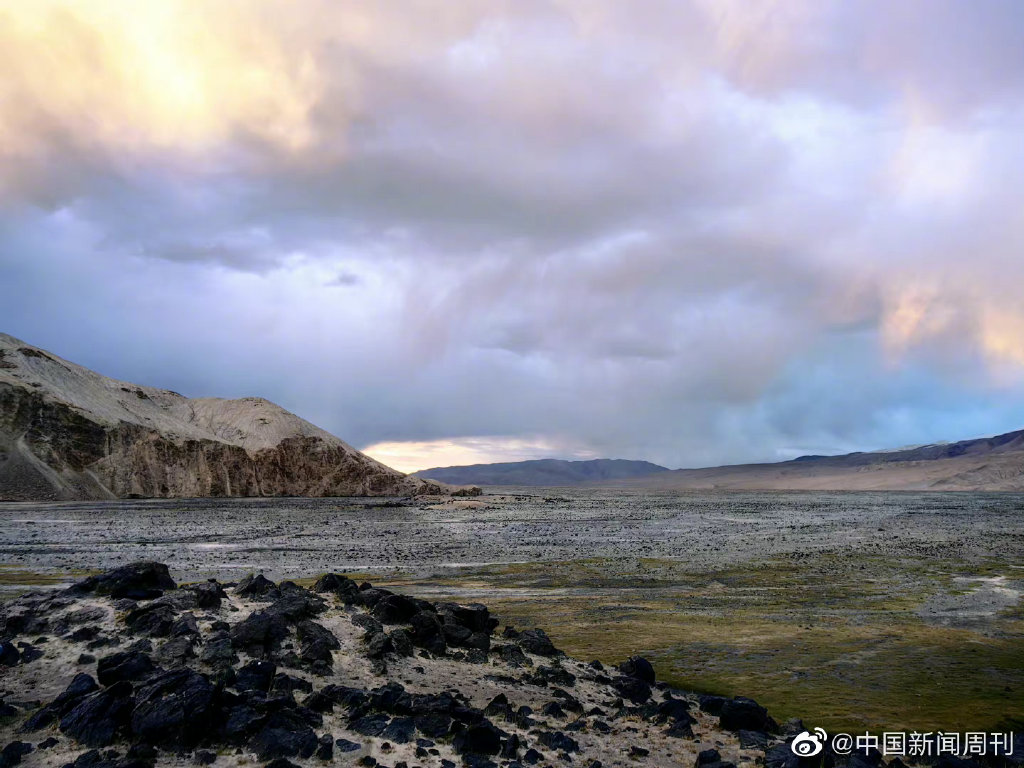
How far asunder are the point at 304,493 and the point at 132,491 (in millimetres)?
44179

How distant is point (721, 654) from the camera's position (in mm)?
17156

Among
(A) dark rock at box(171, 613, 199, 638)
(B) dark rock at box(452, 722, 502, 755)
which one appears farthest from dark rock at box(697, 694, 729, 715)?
(A) dark rock at box(171, 613, 199, 638)

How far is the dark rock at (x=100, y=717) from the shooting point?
9820mm

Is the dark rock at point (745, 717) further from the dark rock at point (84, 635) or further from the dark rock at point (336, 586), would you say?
the dark rock at point (84, 635)

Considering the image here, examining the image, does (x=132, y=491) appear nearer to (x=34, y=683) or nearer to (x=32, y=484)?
(x=32, y=484)

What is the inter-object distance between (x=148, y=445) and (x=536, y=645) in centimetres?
12856

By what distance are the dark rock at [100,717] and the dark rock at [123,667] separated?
699mm

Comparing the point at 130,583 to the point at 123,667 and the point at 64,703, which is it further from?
the point at 64,703

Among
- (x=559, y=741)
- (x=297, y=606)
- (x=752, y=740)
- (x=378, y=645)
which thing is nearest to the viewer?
(x=559, y=741)

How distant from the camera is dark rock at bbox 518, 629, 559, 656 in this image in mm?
15406

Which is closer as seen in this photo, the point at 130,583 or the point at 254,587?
the point at 130,583

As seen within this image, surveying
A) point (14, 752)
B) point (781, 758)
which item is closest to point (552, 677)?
point (781, 758)

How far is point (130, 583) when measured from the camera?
51.0ft

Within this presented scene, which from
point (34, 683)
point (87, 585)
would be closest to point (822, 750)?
point (34, 683)
